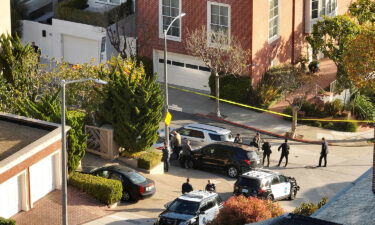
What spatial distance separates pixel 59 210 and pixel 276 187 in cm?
944

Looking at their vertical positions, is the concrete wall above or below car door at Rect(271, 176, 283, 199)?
above

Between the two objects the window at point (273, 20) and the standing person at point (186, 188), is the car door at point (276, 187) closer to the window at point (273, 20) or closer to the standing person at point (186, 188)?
the standing person at point (186, 188)

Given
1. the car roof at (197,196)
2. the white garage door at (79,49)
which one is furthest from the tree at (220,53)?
the car roof at (197,196)

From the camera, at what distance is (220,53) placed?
55469 millimetres

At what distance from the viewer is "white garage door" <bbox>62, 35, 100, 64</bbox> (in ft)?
202

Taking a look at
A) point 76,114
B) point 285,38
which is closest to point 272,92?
point 285,38

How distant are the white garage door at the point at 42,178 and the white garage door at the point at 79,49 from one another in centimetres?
2295

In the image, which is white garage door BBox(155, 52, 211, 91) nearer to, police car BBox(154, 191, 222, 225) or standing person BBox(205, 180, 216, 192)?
standing person BBox(205, 180, 216, 192)

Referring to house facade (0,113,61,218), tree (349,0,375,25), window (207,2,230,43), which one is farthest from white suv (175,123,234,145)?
tree (349,0,375,25)

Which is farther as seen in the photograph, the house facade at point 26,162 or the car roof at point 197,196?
the car roof at point 197,196

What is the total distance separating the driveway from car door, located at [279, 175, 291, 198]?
25.3 feet

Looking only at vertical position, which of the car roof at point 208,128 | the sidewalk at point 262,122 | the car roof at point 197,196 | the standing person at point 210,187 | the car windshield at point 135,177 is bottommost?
the sidewalk at point 262,122

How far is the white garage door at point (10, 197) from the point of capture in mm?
35906

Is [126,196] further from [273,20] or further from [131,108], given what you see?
[273,20]
